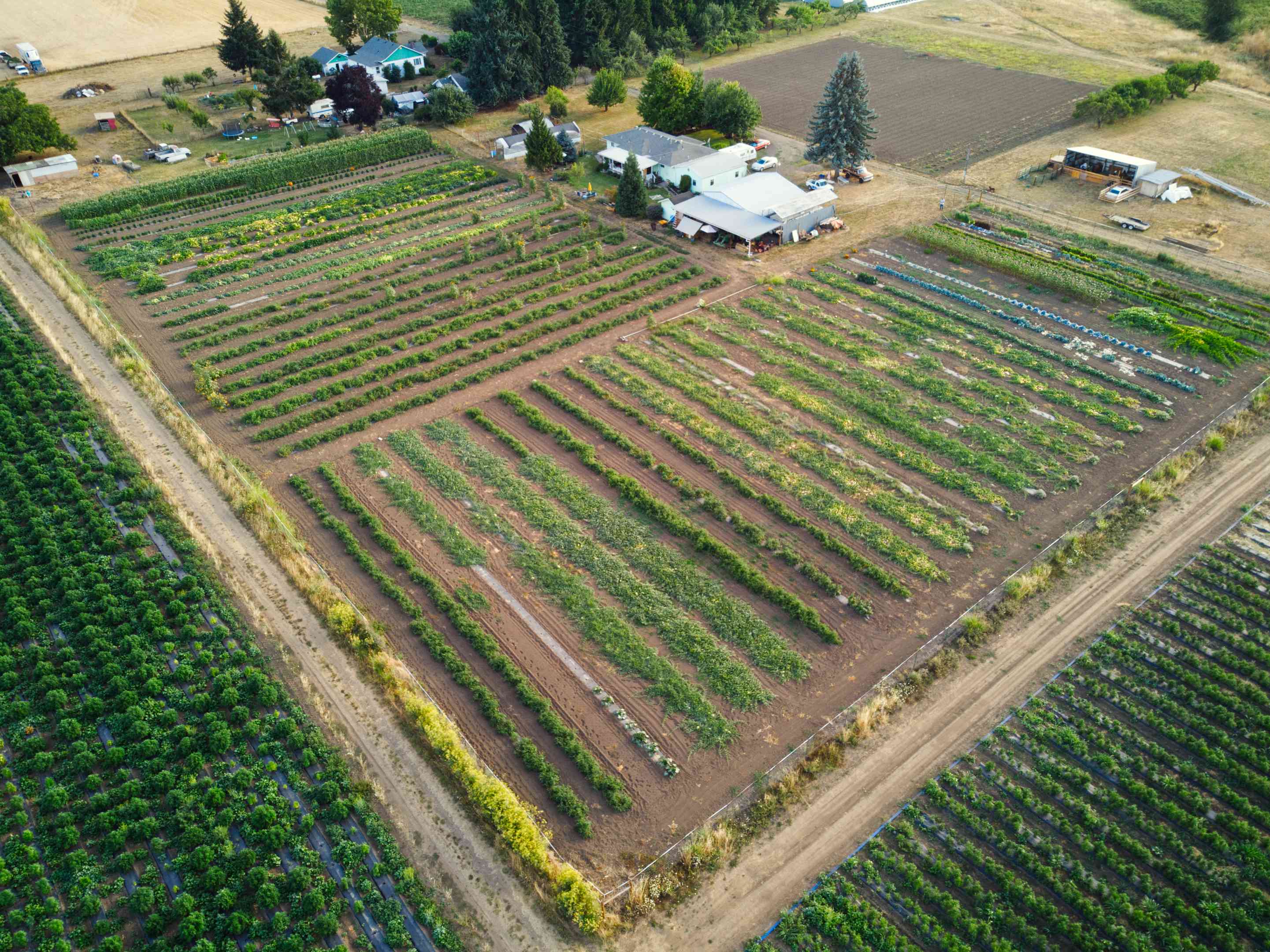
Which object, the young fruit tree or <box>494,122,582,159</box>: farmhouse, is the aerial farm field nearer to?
<box>494,122,582,159</box>: farmhouse

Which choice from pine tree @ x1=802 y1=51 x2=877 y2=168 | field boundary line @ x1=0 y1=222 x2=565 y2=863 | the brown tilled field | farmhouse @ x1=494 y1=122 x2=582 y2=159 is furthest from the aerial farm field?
the brown tilled field

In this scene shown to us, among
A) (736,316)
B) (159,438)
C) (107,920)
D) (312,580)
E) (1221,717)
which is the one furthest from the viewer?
(736,316)

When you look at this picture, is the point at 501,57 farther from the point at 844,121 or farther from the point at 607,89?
the point at 844,121

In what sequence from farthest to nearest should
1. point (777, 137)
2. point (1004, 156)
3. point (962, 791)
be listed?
1. point (777, 137)
2. point (1004, 156)
3. point (962, 791)

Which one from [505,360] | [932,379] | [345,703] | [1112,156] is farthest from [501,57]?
[345,703]

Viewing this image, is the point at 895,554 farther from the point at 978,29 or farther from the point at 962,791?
the point at 978,29

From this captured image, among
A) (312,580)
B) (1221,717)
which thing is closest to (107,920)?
(312,580)

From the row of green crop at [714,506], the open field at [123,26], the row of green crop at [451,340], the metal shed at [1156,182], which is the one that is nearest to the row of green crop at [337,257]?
the row of green crop at [451,340]
